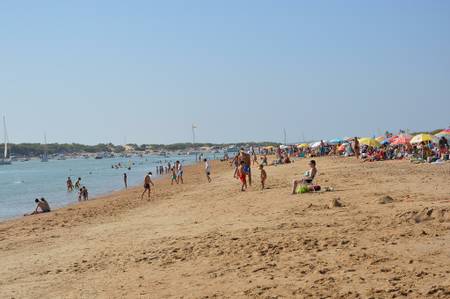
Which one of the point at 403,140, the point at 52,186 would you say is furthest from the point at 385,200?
the point at 52,186

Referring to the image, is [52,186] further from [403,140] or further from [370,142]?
[403,140]

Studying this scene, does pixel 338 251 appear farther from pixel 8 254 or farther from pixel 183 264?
pixel 8 254

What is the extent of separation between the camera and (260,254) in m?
7.21

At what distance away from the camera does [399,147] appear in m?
33.4

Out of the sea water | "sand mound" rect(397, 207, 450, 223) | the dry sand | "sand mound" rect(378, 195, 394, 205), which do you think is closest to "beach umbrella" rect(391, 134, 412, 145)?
the sea water

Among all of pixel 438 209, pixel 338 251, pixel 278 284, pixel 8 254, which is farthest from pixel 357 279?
pixel 8 254

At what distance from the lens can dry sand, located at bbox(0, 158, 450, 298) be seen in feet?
18.6

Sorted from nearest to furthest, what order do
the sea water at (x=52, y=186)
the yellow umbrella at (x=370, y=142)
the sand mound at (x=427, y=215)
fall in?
the sand mound at (x=427, y=215) → the sea water at (x=52, y=186) → the yellow umbrella at (x=370, y=142)

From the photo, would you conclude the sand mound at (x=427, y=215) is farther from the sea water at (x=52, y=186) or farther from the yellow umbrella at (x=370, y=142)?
the yellow umbrella at (x=370, y=142)

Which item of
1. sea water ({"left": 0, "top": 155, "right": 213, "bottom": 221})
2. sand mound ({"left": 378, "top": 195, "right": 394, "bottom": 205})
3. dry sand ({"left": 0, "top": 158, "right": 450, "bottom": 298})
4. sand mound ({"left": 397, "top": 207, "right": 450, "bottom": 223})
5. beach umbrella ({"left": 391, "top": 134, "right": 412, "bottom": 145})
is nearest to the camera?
dry sand ({"left": 0, "top": 158, "right": 450, "bottom": 298})

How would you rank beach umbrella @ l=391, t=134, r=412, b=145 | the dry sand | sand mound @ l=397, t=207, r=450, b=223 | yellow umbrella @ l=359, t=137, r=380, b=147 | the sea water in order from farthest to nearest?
yellow umbrella @ l=359, t=137, r=380, b=147 → beach umbrella @ l=391, t=134, r=412, b=145 → the sea water → sand mound @ l=397, t=207, r=450, b=223 → the dry sand

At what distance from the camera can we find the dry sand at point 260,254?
568 cm

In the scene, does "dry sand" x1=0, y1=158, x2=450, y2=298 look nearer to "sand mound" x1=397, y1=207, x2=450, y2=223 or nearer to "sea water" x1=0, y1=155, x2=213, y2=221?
"sand mound" x1=397, y1=207, x2=450, y2=223

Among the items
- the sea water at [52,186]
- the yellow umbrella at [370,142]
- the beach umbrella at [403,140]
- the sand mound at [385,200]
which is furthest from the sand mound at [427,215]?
the yellow umbrella at [370,142]
